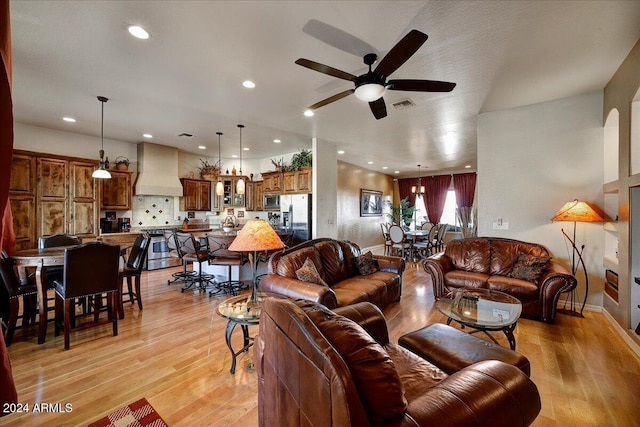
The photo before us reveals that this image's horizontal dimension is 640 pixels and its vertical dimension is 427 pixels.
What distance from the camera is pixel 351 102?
3.73 meters

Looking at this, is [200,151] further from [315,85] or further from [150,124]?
[315,85]

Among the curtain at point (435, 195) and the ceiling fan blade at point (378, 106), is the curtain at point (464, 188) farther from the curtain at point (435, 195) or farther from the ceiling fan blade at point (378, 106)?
the ceiling fan blade at point (378, 106)

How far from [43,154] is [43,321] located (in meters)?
3.61

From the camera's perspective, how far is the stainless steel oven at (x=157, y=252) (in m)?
5.93

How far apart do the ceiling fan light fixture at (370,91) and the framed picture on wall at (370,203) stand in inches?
246

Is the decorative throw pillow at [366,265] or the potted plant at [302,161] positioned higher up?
the potted plant at [302,161]

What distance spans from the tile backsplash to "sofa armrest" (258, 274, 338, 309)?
4.87m

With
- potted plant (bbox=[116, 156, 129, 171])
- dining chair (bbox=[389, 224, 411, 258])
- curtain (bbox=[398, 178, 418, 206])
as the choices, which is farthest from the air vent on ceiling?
curtain (bbox=[398, 178, 418, 206])

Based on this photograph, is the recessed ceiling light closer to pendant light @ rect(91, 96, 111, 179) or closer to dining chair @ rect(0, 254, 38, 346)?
pendant light @ rect(91, 96, 111, 179)

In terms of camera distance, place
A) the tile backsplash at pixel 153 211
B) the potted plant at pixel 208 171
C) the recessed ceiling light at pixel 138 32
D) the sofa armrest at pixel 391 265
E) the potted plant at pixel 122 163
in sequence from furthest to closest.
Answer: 1. the potted plant at pixel 208 171
2. the tile backsplash at pixel 153 211
3. the potted plant at pixel 122 163
4. the sofa armrest at pixel 391 265
5. the recessed ceiling light at pixel 138 32

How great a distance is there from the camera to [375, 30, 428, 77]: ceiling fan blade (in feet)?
5.91

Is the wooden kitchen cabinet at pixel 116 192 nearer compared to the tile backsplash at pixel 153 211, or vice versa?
the wooden kitchen cabinet at pixel 116 192

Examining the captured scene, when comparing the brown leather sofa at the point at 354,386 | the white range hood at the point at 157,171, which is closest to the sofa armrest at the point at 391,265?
the brown leather sofa at the point at 354,386

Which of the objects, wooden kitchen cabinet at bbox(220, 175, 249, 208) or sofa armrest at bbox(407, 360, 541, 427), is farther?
wooden kitchen cabinet at bbox(220, 175, 249, 208)
